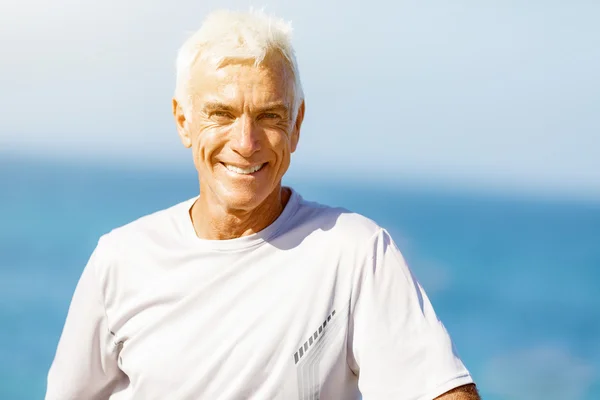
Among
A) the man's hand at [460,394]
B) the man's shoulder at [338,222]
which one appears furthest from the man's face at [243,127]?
the man's hand at [460,394]

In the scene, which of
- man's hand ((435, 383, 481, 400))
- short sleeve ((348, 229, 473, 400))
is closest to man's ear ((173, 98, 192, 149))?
short sleeve ((348, 229, 473, 400))

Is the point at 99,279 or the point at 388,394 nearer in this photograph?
the point at 388,394

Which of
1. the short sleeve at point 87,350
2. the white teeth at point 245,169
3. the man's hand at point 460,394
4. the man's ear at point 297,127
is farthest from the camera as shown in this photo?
the short sleeve at point 87,350

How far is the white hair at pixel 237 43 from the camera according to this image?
98.1 inches

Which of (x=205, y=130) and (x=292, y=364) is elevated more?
(x=205, y=130)

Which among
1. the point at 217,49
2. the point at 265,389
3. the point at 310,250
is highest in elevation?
the point at 217,49

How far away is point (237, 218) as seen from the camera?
2.61 meters

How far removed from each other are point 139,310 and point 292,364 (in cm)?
43

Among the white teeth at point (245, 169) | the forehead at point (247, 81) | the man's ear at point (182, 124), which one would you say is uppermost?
the forehead at point (247, 81)

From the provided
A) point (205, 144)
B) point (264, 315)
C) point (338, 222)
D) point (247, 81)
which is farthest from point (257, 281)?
point (247, 81)

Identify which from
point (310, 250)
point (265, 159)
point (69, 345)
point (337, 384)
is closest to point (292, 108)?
point (265, 159)

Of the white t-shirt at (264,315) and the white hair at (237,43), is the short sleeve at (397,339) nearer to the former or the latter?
the white t-shirt at (264,315)

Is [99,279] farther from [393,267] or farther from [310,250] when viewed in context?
[393,267]

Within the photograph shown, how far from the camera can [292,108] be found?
8.39ft
